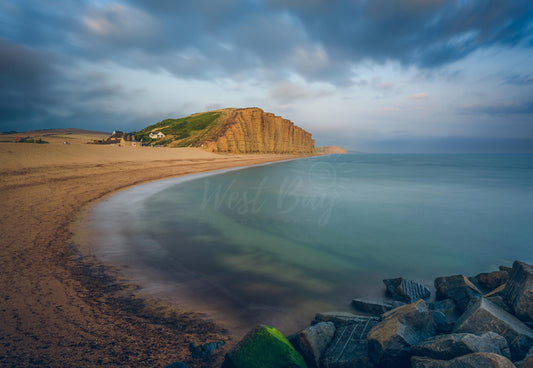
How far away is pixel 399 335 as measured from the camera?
2.64m

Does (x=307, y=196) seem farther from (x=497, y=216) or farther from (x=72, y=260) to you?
→ (x=72, y=260)

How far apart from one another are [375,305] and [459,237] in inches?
287

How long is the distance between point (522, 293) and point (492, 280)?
1798mm

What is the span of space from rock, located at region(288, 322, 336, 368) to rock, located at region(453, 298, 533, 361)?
156cm

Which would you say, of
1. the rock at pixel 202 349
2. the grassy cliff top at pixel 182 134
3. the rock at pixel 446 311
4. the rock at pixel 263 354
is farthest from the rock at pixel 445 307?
the grassy cliff top at pixel 182 134

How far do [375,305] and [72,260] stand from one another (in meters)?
6.22

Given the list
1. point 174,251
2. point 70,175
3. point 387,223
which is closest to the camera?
point 174,251

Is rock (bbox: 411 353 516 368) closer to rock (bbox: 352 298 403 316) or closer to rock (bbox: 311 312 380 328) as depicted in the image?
rock (bbox: 311 312 380 328)

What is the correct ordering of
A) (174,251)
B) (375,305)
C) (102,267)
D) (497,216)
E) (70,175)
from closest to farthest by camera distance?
(375,305)
(102,267)
(174,251)
(497,216)
(70,175)

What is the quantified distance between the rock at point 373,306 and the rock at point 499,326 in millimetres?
→ 1040

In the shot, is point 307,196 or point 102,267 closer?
point 102,267

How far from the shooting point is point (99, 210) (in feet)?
33.7

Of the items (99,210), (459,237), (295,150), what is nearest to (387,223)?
(459,237)

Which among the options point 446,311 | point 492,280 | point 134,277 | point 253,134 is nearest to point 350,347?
point 446,311
